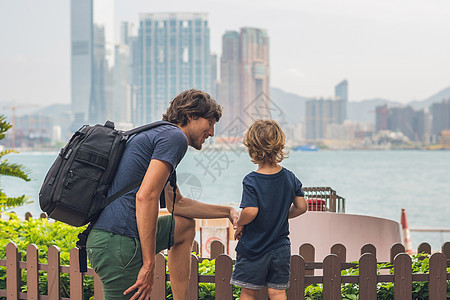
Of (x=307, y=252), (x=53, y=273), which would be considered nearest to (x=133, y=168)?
(x=53, y=273)

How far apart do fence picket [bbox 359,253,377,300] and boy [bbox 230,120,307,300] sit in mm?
471

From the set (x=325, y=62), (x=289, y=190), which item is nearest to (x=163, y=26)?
(x=325, y=62)

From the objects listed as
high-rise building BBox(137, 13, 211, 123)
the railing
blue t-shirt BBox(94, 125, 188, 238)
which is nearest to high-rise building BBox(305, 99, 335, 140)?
high-rise building BBox(137, 13, 211, 123)

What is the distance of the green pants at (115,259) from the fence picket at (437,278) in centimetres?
189

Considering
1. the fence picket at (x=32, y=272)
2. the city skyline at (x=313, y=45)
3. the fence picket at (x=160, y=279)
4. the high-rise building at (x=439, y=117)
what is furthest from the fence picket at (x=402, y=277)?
the high-rise building at (x=439, y=117)

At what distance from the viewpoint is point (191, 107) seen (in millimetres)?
3051

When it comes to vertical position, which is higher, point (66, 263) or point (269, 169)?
point (269, 169)

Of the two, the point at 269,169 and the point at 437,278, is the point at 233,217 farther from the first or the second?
the point at 437,278

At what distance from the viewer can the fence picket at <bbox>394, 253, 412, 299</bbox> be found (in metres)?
3.77

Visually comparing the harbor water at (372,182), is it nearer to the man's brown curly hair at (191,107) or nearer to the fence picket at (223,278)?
the fence picket at (223,278)

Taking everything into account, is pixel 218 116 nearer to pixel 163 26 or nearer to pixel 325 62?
pixel 325 62

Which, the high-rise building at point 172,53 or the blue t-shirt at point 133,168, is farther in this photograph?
the high-rise building at point 172,53

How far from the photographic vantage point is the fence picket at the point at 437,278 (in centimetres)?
384

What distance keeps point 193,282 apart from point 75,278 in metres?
0.81
